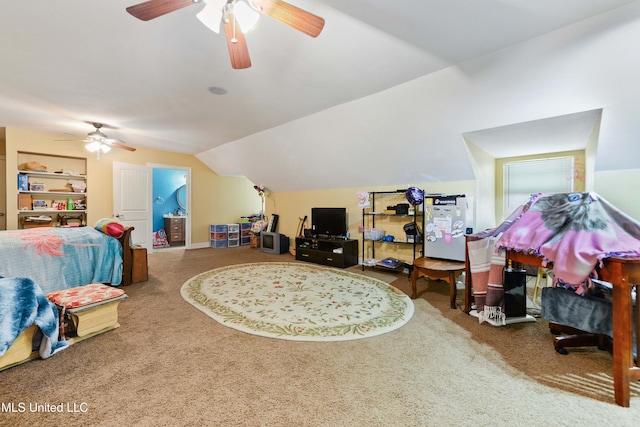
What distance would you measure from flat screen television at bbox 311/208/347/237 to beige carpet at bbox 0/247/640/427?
2.72 metres

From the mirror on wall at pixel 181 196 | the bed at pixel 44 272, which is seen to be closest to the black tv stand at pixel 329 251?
the bed at pixel 44 272

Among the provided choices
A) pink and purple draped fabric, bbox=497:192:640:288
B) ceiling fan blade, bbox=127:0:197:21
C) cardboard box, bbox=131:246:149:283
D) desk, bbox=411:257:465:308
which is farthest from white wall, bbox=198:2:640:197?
cardboard box, bbox=131:246:149:283

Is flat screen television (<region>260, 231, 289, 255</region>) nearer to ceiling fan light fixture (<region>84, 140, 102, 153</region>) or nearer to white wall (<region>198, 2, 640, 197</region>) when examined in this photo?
white wall (<region>198, 2, 640, 197</region>)

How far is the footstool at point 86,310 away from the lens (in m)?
2.13

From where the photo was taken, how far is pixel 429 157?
3.75 meters

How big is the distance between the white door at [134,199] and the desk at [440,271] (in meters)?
5.90

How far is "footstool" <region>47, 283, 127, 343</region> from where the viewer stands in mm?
2127

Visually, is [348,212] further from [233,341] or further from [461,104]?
[233,341]

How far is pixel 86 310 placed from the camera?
216cm

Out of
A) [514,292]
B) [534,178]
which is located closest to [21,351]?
[514,292]

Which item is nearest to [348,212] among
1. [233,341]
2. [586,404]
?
[233,341]

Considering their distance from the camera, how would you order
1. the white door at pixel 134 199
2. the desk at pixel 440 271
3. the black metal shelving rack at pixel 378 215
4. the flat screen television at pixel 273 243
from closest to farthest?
the desk at pixel 440 271 < the black metal shelving rack at pixel 378 215 < the white door at pixel 134 199 < the flat screen television at pixel 273 243

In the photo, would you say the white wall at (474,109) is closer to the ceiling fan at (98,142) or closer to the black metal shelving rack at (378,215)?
the black metal shelving rack at (378,215)

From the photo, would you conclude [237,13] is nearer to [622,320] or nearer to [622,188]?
[622,320]
